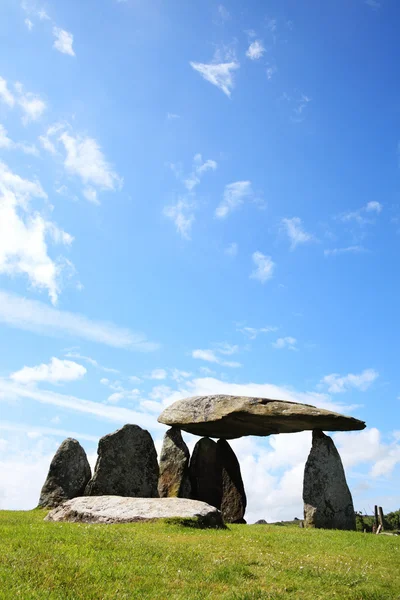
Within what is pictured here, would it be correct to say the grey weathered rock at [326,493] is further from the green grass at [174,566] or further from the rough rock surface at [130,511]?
the green grass at [174,566]

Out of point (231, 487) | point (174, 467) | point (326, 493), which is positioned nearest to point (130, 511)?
point (174, 467)

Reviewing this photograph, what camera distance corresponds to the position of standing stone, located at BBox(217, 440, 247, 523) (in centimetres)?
2797

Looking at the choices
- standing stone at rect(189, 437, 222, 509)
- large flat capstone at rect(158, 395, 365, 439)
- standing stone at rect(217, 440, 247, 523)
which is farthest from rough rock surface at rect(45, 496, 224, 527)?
standing stone at rect(217, 440, 247, 523)

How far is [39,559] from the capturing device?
1062cm

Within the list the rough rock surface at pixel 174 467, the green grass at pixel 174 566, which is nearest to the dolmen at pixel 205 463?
the rough rock surface at pixel 174 467

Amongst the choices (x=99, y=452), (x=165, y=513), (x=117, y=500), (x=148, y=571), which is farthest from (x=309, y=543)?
(x=99, y=452)

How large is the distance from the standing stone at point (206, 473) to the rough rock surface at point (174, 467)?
2.37 ft

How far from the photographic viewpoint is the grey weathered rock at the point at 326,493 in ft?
83.9

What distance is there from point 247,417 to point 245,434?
3.11 m

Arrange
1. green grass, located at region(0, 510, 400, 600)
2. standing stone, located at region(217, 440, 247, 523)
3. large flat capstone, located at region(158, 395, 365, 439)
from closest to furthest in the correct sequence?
green grass, located at region(0, 510, 400, 600) → large flat capstone, located at region(158, 395, 365, 439) → standing stone, located at region(217, 440, 247, 523)

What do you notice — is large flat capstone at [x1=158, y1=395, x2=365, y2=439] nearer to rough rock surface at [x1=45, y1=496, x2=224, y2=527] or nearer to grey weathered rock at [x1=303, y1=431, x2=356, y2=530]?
grey weathered rock at [x1=303, y1=431, x2=356, y2=530]

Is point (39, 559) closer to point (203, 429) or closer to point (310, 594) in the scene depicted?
point (310, 594)

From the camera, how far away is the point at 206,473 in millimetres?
28422

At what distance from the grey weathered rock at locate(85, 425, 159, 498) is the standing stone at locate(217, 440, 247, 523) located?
427 cm
